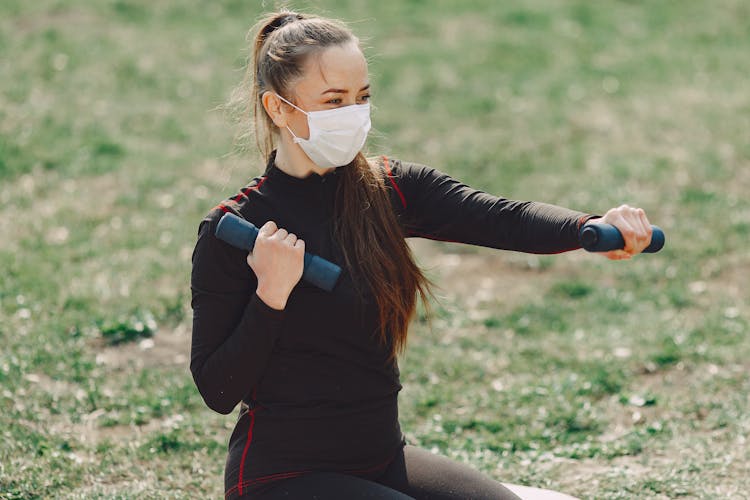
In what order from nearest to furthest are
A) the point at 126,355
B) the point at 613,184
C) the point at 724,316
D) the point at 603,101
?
the point at 126,355
the point at 724,316
the point at 613,184
the point at 603,101

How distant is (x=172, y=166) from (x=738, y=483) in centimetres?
596

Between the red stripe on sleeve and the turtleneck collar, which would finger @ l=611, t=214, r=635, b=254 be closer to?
the red stripe on sleeve

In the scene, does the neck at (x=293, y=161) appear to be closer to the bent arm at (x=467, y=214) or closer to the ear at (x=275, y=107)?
the ear at (x=275, y=107)

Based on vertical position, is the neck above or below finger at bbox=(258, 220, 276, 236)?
above

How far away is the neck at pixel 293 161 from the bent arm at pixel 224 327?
0.40 metres

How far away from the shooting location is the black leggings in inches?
128

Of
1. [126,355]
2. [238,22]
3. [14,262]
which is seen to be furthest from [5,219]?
[238,22]

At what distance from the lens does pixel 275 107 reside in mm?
3482

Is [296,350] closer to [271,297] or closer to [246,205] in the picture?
[271,297]

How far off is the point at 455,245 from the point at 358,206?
15.9 feet

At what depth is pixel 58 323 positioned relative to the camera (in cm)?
627

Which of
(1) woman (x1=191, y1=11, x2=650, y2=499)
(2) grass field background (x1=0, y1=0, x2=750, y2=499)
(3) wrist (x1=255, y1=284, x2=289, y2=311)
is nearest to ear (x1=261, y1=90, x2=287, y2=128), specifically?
(1) woman (x1=191, y1=11, x2=650, y2=499)

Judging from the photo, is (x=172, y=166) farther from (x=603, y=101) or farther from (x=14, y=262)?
(x=603, y=101)

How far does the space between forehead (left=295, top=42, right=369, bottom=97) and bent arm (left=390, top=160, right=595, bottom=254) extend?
419 mm
